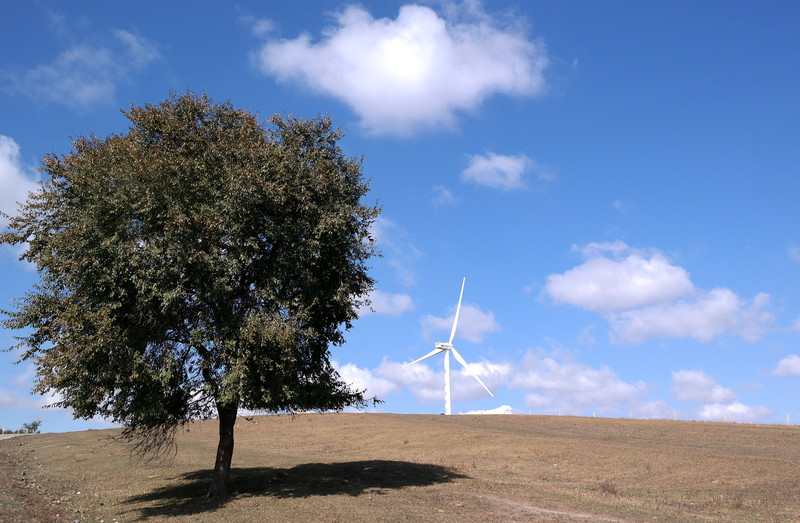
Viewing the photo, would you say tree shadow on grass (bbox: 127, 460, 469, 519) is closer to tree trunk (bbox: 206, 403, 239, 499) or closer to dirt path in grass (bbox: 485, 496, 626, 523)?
tree trunk (bbox: 206, 403, 239, 499)

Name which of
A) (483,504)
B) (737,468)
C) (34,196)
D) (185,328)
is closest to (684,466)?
(737,468)

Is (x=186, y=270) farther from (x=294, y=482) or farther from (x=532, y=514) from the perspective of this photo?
(x=532, y=514)

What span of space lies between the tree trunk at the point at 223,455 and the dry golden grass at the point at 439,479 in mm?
769

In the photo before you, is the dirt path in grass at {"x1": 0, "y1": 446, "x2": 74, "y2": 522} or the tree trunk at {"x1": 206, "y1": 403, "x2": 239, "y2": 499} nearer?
the dirt path in grass at {"x1": 0, "y1": 446, "x2": 74, "y2": 522}

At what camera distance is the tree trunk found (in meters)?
26.5

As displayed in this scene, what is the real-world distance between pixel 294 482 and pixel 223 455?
181 inches

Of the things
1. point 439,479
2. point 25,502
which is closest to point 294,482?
point 439,479

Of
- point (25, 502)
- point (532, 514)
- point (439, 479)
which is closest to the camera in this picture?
point (532, 514)

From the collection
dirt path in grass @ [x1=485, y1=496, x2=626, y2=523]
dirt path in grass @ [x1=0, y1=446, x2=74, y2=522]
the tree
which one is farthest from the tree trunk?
dirt path in grass @ [x1=485, y1=496, x2=626, y2=523]

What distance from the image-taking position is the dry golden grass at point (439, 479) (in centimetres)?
2353

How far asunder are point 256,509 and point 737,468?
2687cm

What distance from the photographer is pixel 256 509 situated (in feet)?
76.6

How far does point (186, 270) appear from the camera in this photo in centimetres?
2422

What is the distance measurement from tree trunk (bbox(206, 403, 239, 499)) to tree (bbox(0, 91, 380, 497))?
0.06 meters
